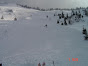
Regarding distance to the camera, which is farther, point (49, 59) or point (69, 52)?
point (69, 52)

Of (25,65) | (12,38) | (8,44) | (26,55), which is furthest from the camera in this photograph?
(12,38)

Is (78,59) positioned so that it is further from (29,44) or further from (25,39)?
(25,39)

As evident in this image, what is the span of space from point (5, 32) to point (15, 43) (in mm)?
4881

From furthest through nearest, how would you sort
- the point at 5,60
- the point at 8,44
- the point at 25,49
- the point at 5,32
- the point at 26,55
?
the point at 5,32, the point at 8,44, the point at 25,49, the point at 26,55, the point at 5,60

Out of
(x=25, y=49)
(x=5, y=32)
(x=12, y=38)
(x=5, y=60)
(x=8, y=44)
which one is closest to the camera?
(x=5, y=60)

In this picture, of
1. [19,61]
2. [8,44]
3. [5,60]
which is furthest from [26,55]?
[8,44]

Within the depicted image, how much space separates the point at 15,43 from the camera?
50.8 feet

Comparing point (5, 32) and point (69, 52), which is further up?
→ point (5, 32)

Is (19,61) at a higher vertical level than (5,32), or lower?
lower

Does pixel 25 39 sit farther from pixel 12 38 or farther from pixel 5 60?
pixel 5 60

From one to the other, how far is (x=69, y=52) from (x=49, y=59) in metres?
3.23

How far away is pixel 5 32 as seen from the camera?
1898 cm

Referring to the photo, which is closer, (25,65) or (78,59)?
(25,65)

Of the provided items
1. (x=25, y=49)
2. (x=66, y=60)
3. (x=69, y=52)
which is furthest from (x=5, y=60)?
(x=69, y=52)
